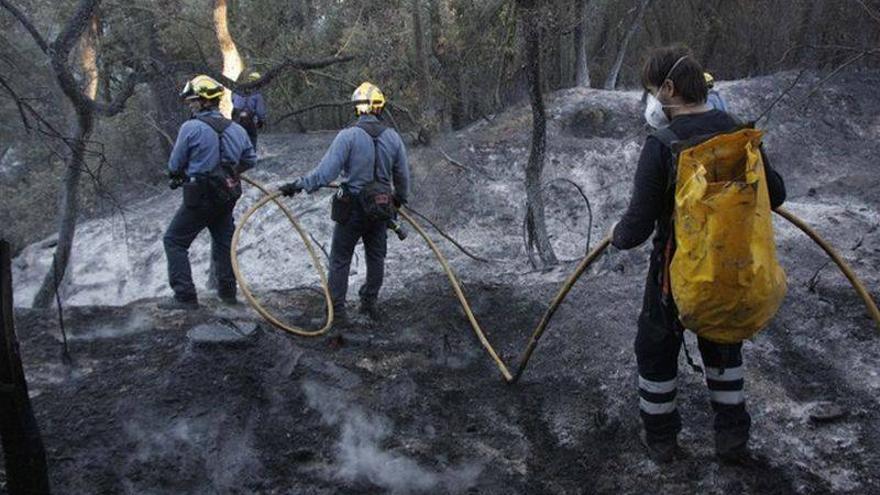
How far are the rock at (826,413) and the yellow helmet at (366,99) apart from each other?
3851mm

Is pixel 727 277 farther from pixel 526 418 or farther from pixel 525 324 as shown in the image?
pixel 525 324

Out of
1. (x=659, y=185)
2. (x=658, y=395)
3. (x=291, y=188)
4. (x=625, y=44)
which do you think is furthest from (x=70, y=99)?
(x=625, y=44)

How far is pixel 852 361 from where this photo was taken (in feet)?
15.4

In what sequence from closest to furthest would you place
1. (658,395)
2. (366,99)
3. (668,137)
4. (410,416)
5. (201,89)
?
(668,137), (658,395), (410,416), (366,99), (201,89)

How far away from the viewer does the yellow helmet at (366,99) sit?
6.00 m

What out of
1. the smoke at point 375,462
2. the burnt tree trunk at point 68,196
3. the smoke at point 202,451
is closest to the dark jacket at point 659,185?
the smoke at point 375,462

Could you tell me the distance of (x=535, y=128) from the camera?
770cm

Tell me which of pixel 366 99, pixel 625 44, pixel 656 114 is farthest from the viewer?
pixel 625 44

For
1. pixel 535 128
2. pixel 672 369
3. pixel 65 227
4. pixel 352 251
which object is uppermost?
pixel 535 128

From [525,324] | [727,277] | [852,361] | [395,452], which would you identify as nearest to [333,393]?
[395,452]

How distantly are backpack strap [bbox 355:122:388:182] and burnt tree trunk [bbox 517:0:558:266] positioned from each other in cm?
194

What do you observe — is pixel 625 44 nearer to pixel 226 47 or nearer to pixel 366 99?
pixel 226 47

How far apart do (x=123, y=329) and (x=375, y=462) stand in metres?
3.09

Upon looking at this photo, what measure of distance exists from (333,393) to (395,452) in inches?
31.9
